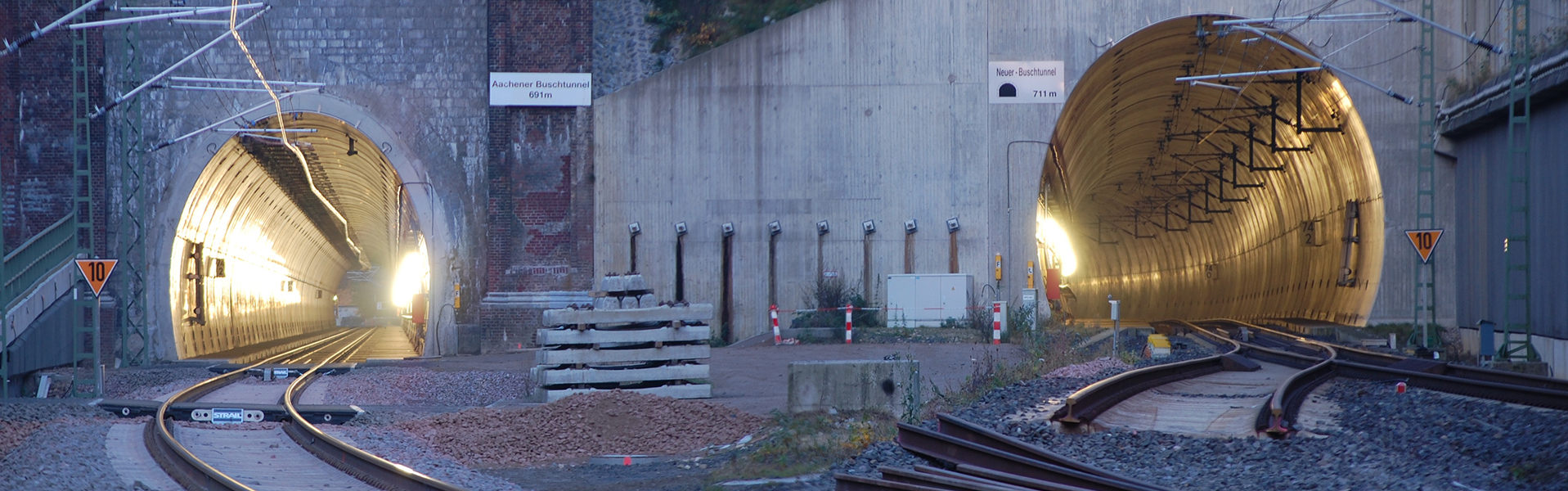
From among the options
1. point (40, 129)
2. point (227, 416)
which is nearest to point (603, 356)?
point (227, 416)

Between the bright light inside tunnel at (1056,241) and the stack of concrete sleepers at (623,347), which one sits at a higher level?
the bright light inside tunnel at (1056,241)

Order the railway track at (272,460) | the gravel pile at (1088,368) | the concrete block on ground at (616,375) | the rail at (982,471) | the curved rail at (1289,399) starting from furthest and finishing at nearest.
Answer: the concrete block on ground at (616,375), the gravel pile at (1088,368), the curved rail at (1289,399), the railway track at (272,460), the rail at (982,471)

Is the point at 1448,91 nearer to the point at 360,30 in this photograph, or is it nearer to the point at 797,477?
the point at 797,477

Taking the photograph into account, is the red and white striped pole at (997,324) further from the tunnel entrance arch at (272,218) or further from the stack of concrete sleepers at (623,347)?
the tunnel entrance arch at (272,218)

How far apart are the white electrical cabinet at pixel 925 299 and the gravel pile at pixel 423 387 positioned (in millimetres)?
8407

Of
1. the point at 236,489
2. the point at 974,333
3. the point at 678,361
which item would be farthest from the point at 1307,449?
the point at 974,333

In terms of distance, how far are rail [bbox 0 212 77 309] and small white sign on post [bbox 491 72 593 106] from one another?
825 centimetres

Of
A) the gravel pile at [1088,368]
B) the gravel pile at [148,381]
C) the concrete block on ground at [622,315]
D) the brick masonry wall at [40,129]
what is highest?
the brick masonry wall at [40,129]

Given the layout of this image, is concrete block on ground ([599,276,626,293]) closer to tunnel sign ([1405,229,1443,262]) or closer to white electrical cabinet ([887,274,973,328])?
white electrical cabinet ([887,274,973,328])

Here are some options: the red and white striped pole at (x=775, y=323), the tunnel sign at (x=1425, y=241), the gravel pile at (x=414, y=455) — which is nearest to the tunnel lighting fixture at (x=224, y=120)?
the red and white striped pole at (x=775, y=323)

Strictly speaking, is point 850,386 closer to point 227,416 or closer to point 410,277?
point 227,416

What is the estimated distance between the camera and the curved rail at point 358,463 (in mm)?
8797

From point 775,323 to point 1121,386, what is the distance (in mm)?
13038

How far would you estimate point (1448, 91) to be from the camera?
23031 millimetres
